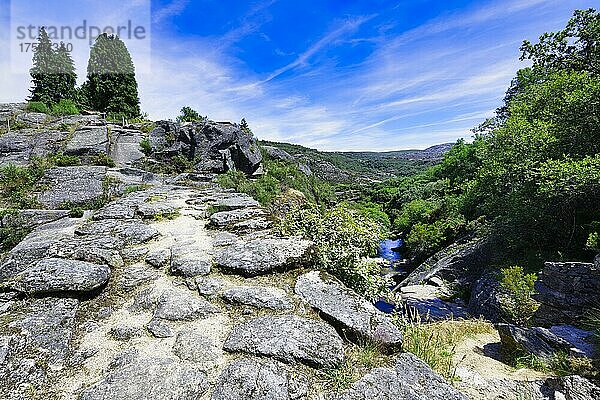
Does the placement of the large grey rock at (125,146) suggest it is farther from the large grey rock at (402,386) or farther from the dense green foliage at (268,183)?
the large grey rock at (402,386)

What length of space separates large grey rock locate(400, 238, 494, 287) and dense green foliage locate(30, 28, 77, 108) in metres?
30.6

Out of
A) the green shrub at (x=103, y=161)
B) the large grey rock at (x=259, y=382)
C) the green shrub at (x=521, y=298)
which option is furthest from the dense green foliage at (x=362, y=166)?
the large grey rock at (x=259, y=382)

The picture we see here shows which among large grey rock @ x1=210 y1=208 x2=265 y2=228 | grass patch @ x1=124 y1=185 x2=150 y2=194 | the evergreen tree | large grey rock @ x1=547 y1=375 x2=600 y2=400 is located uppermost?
the evergreen tree

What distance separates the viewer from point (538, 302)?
24.1ft

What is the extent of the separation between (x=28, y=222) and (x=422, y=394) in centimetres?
755

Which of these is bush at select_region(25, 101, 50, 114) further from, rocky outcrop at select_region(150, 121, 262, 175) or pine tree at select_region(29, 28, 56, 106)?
pine tree at select_region(29, 28, 56, 106)

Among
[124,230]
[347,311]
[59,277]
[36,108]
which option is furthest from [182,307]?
[36,108]

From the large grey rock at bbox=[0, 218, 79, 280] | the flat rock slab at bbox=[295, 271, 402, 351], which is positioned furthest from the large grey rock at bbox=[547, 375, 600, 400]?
the large grey rock at bbox=[0, 218, 79, 280]

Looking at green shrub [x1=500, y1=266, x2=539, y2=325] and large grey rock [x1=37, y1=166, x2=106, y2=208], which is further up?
large grey rock [x1=37, y1=166, x2=106, y2=208]

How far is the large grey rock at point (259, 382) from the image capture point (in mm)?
1914

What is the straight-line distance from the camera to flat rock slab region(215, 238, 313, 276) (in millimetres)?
3439

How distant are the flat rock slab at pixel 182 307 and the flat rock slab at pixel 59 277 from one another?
77 centimetres

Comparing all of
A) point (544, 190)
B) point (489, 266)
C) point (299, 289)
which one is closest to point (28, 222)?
point (299, 289)

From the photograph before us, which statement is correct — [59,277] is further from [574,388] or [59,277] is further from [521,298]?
[521,298]
